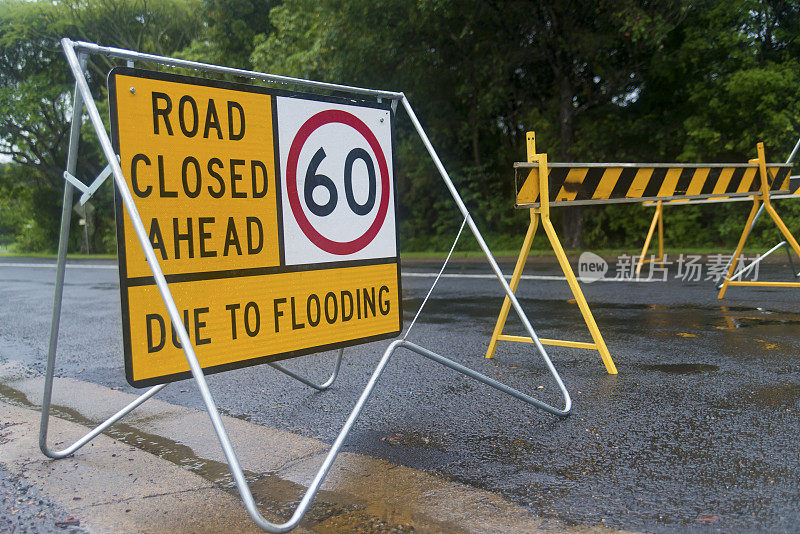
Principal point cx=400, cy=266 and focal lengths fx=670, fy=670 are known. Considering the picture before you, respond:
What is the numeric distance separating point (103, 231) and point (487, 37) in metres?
27.8

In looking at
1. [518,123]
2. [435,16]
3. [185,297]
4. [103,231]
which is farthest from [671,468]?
[103,231]

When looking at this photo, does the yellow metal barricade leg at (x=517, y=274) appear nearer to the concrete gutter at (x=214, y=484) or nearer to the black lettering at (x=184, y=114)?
the concrete gutter at (x=214, y=484)

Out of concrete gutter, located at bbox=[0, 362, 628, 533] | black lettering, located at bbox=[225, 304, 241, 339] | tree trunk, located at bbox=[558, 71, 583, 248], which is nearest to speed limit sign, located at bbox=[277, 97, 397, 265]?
black lettering, located at bbox=[225, 304, 241, 339]

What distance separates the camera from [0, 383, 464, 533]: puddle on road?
255 centimetres

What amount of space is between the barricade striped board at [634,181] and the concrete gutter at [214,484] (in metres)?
2.57

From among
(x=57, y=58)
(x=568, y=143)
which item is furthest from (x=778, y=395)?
(x=57, y=58)

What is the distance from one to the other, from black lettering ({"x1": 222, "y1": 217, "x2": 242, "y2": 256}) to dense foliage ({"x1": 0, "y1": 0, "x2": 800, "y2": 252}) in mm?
13689

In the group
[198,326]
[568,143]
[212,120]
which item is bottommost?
[198,326]

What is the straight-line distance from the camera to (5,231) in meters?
54.0

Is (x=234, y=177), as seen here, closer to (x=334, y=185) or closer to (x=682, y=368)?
(x=334, y=185)

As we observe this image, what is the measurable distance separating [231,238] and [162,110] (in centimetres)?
61

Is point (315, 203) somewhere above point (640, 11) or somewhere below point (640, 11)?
below

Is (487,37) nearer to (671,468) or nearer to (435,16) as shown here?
(435,16)

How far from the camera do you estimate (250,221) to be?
3.05m
